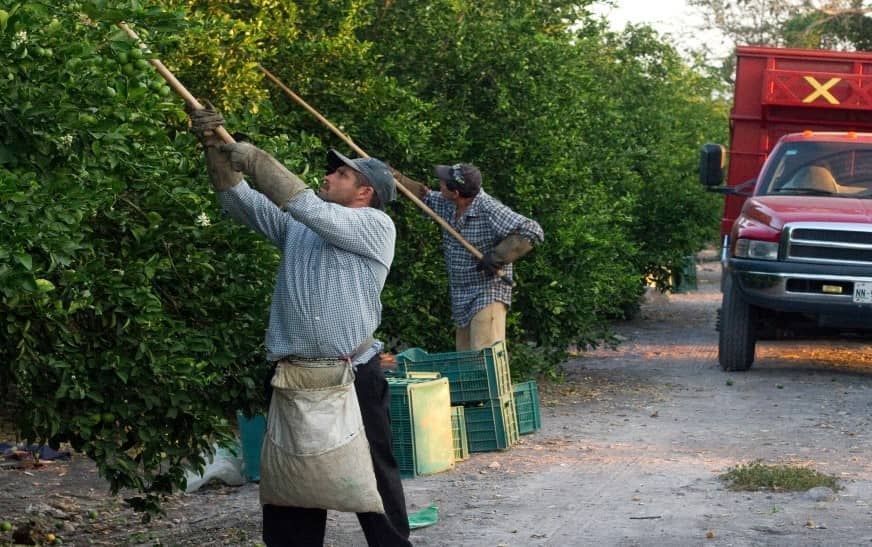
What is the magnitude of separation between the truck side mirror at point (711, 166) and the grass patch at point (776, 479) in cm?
600

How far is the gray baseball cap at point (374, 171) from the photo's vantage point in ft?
18.5

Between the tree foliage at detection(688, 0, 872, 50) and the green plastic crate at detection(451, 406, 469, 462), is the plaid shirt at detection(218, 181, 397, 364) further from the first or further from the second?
the tree foliage at detection(688, 0, 872, 50)

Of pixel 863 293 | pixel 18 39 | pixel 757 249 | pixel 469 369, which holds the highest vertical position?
pixel 18 39

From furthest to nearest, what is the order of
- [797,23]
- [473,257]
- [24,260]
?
[797,23] < [473,257] < [24,260]

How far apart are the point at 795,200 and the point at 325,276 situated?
8.47 meters

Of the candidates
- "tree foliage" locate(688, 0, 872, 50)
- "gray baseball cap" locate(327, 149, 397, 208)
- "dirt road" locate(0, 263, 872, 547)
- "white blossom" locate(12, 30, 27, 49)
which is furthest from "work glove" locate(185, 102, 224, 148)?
"tree foliage" locate(688, 0, 872, 50)

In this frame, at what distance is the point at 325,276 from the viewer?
17.8ft

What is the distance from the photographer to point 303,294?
17.8 ft

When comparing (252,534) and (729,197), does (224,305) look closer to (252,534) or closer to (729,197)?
(252,534)

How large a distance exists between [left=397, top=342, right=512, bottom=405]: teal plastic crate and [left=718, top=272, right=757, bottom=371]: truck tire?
14.7 feet

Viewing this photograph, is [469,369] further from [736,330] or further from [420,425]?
[736,330]

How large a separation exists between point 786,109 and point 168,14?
11679 mm

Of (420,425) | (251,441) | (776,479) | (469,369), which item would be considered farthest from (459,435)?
(776,479)

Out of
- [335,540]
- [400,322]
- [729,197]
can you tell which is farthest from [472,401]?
[729,197]
